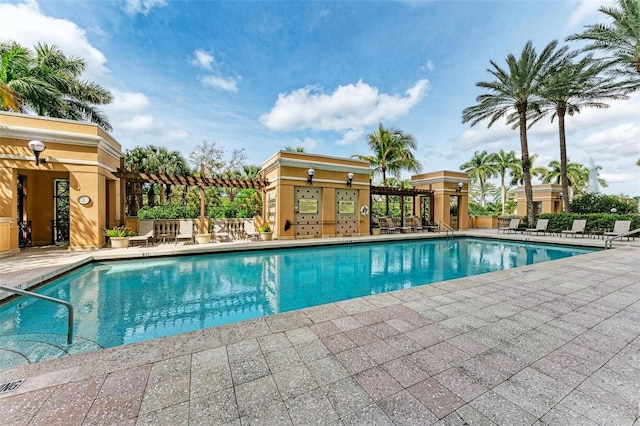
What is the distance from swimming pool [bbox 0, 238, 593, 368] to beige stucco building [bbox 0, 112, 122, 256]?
269 centimetres

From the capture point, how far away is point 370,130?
18547 mm

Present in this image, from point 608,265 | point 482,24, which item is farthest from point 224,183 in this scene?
point 608,265

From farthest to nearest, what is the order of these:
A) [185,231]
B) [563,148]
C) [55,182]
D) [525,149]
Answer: [563,148]
[525,149]
[185,231]
[55,182]

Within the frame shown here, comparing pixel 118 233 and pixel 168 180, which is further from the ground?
pixel 168 180

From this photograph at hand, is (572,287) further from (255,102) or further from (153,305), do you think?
(255,102)

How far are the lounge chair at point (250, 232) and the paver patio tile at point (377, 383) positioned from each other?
10.6m

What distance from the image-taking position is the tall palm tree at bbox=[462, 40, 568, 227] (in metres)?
13.7

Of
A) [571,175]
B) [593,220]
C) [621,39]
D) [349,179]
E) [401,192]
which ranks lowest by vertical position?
[593,220]

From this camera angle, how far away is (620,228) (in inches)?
494

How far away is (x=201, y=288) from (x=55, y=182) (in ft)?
34.0

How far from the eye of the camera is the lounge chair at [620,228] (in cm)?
1230

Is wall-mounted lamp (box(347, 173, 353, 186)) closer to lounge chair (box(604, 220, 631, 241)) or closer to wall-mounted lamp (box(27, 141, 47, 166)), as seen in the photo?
wall-mounted lamp (box(27, 141, 47, 166))

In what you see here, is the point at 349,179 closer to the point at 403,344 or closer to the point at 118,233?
the point at 118,233

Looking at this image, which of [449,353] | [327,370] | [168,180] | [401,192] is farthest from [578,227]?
[168,180]
